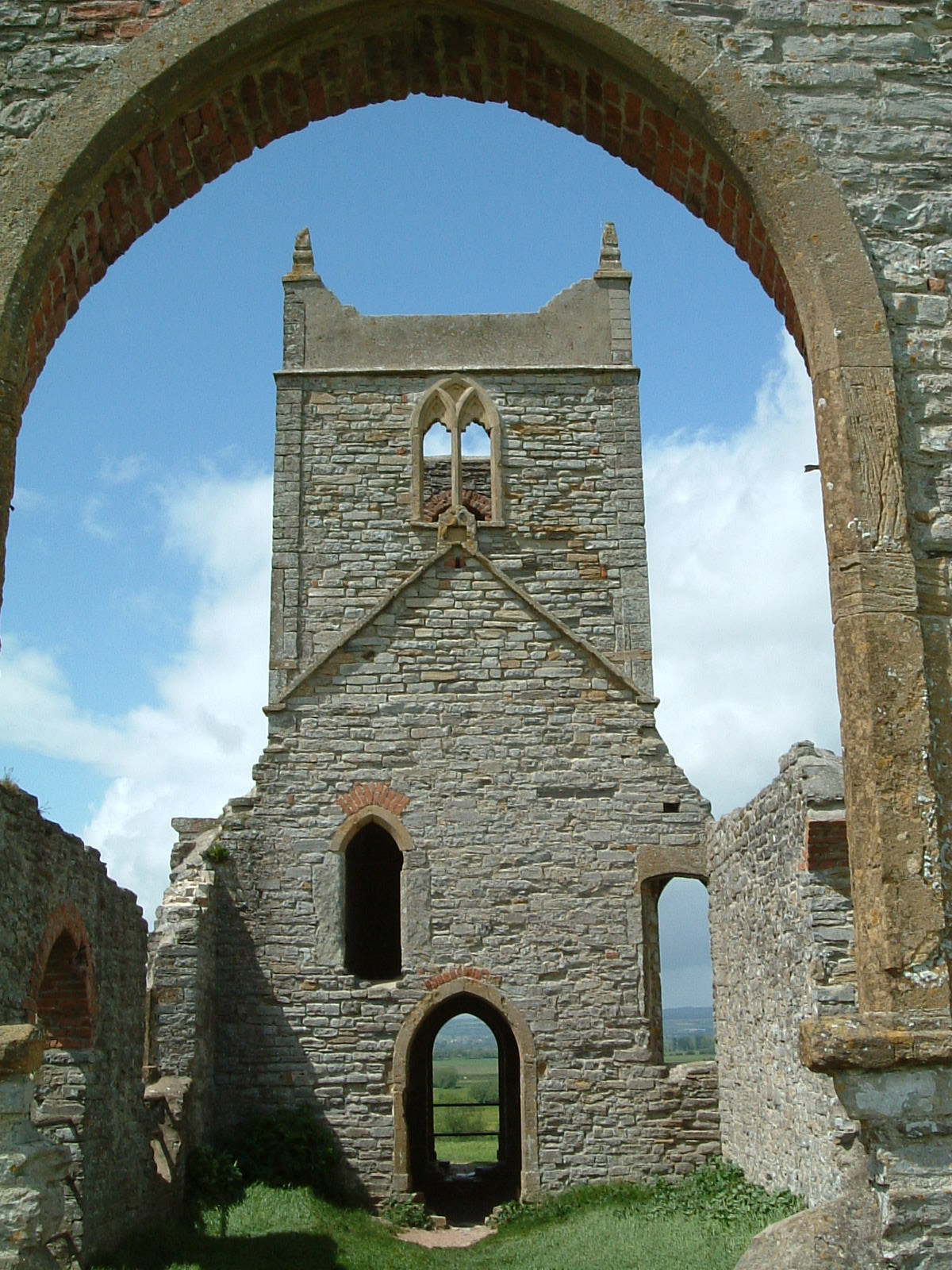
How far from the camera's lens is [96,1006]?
975cm

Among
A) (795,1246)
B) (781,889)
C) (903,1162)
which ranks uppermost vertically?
(781,889)

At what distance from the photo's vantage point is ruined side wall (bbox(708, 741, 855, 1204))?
902cm

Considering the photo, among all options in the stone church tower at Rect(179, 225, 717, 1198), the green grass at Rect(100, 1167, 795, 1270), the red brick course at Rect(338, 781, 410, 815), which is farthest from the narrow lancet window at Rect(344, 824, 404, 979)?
the green grass at Rect(100, 1167, 795, 1270)

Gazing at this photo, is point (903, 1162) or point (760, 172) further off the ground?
point (760, 172)

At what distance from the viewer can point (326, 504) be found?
52.3ft

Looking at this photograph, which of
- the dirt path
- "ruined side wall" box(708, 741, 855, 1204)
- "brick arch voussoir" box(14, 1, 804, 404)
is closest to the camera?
"brick arch voussoir" box(14, 1, 804, 404)

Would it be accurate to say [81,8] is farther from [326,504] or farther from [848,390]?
[326,504]

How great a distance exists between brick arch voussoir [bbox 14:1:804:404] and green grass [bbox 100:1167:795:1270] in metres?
6.91

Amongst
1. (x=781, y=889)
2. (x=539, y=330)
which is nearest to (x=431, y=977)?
(x=781, y=889)

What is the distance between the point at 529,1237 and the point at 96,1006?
4471 millimetres

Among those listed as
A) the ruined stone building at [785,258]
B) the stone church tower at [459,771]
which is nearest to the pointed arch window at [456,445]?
the stone church tower at [459,771]

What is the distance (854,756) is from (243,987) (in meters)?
10.5

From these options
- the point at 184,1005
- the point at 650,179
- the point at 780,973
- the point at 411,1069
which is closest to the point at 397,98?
the point at 650,179

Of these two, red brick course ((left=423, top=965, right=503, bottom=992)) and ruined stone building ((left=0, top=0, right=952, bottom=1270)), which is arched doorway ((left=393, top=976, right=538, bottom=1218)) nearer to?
red brick course ((left=423, top=965, right=503, bottom=992))
